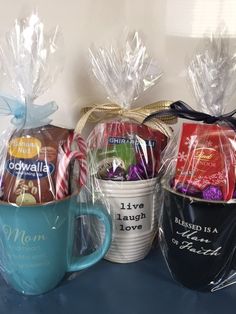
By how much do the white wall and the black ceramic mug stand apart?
0.23m

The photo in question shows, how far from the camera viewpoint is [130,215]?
0.61m

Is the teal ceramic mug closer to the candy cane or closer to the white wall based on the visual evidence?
the candy cane

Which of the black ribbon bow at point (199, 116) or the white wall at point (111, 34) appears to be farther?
the white wall at point (111, 34)

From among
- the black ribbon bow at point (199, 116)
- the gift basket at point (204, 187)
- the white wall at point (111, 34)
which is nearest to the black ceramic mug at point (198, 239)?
the gift basket at point (204, 187)

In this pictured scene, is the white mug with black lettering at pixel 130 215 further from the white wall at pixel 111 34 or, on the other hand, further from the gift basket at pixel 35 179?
the white wall at pixel 111 34

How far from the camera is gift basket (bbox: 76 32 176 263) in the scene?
23.7 inches

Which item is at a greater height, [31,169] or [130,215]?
[31,169]

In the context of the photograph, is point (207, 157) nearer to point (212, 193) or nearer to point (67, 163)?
point (212, 193)

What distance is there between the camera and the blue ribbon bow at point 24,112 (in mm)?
542

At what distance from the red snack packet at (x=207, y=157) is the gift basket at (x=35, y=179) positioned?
137mm

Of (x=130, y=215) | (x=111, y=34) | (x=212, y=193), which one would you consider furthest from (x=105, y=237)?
(x=111, y=34)

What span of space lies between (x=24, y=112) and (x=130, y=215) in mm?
226

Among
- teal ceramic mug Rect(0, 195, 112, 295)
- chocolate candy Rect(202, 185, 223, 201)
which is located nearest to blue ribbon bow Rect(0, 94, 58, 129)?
teal ceramic mug Rect(0, 195, 112, 295)

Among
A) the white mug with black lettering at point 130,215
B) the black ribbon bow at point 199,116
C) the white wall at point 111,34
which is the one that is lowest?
the white mug with black lettering at point 130,215
